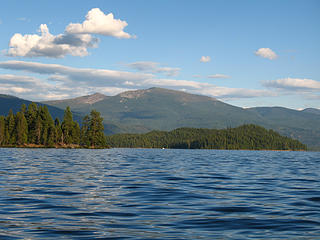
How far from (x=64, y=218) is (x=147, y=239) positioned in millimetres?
5071

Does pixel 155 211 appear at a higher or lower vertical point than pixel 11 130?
lower

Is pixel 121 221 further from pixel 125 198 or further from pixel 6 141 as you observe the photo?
pixel 6 141

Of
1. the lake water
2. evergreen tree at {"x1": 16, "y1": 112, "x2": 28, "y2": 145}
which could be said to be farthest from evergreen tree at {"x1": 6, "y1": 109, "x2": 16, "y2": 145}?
the lake water

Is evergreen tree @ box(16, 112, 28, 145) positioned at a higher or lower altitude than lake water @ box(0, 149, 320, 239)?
higher

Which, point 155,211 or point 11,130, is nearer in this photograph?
point 155,211

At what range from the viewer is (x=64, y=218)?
16969 mm

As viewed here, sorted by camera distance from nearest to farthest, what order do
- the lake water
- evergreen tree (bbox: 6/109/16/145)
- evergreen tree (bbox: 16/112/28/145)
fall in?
the lake water, evergreen tree (bbox: 16/112/28/145), evergreen tree (bbox: 6/109/16/145)

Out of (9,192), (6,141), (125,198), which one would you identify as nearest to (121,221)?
(125,198)

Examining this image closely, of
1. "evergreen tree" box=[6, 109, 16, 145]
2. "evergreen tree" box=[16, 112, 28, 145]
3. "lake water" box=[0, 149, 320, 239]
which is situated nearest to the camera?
"lake water" box=[0, 149, 320, 239]

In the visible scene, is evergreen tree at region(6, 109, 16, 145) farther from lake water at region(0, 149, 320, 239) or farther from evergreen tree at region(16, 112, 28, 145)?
lake water at region(0, 149, 320, 239)

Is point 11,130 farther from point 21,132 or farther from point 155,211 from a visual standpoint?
point 155,211

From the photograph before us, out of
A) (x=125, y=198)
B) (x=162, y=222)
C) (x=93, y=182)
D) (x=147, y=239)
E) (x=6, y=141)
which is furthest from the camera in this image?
(x=6, y=141)

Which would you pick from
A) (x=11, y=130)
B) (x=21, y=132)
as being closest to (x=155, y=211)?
(x=21, y=132)

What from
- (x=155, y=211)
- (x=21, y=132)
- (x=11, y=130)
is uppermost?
(x=11, y=130)
